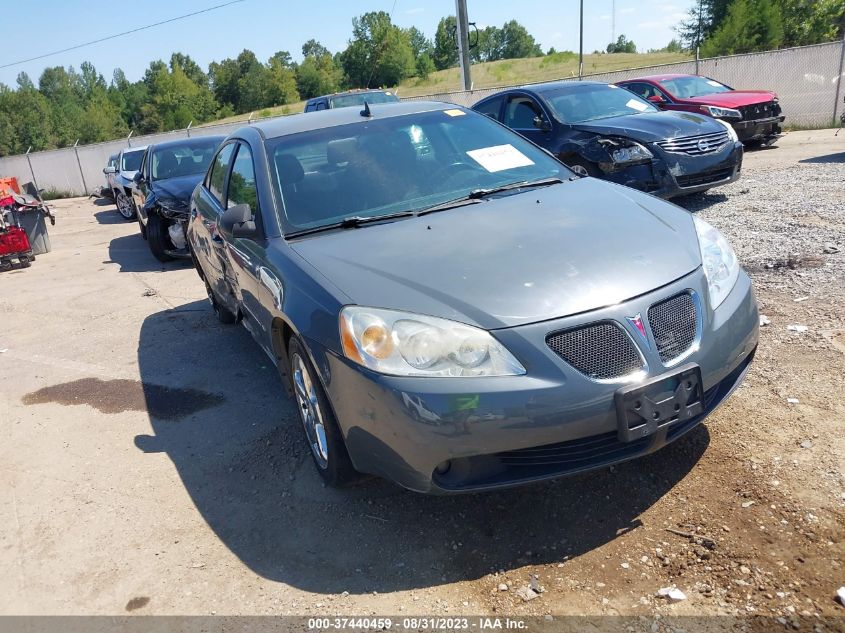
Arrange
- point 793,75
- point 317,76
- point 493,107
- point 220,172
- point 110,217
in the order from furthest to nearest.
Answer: point 317,76, point 110,217, point 793,75, point 493,107, point 220,172

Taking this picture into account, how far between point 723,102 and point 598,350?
40.4 feet

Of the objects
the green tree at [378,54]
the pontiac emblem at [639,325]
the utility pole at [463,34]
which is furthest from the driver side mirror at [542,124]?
the green tree at [378,54]

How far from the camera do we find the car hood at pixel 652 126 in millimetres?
7746

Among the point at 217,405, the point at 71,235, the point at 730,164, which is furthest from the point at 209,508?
the point at 71,235

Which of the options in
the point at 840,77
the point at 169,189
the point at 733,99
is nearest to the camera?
the point at 169,189

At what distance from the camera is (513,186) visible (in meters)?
3.80

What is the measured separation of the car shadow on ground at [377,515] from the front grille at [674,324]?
72 cm

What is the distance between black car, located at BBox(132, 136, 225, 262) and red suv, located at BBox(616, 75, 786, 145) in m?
7.72

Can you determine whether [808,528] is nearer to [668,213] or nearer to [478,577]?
[478,577]

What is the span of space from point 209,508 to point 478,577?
1.44 metres

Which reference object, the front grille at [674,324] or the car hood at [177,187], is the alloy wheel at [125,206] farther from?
the front grille at [674,324]

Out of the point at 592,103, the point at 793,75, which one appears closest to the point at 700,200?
the point at 592,103

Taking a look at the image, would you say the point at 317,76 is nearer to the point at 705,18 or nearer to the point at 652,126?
the point at 705,18

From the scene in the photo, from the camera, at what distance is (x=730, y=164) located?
7844 mm
